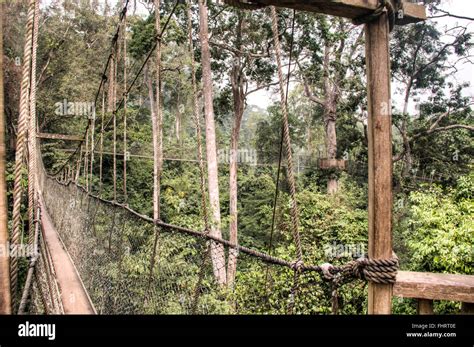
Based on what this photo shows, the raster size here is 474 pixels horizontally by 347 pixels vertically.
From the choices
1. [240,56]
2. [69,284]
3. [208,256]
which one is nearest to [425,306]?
[208,256]

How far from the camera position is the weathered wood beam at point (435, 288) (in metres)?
1.11

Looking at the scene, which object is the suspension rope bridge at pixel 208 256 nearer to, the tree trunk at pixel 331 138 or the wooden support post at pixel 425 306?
the wooden support post at pixel 425 306

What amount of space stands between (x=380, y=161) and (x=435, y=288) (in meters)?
0.40

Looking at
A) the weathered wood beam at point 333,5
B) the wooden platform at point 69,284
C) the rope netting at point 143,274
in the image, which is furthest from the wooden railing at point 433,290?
the wooden platform at point 69,284

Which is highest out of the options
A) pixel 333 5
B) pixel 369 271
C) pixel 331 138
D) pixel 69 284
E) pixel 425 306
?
pixel 331 138

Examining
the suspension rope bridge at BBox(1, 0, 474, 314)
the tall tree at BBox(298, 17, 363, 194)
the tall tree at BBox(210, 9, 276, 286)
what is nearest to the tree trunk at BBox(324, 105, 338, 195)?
the tall tree at BBox(298, 17, 363, 194)

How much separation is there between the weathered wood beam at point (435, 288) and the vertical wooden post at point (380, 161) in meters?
→ 0.05

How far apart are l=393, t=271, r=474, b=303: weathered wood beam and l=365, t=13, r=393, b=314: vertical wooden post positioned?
52mm

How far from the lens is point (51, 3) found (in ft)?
38.7

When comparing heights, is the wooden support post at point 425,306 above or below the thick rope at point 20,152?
below

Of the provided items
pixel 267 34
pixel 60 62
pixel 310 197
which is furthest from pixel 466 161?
pixel 60 62

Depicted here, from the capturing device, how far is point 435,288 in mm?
1119

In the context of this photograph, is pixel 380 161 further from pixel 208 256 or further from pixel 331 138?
pixel 331 138

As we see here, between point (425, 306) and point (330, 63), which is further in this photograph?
point (330, 63)
